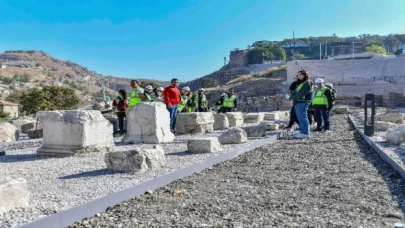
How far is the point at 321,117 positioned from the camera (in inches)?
506

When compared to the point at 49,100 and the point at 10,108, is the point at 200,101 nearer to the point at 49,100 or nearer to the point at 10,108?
the point at 49,100

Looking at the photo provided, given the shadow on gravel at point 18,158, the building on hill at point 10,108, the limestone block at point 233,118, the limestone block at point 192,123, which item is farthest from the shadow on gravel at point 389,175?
the building on hill at point 10,108

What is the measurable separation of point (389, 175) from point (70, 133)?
204 inches

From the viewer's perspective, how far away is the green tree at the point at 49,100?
39.4 metres

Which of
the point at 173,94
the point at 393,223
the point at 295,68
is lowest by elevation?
the point at 393,223

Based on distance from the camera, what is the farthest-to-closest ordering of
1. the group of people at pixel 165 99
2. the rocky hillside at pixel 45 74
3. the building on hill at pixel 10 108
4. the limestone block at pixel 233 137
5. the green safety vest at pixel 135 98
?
the rocky hillside at pixel 45 74 → the building on hill at pixel 10 108 → the group of people at pixel 165 99 → the green safety vest at pixel 135 98 → the limestone block at pixel 233 137

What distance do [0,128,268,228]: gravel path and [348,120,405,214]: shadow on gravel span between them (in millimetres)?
2445

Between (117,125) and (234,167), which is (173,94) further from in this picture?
(234,167)

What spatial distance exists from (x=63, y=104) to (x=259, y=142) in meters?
34.1

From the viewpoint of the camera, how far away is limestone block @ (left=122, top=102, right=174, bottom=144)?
997 centimetres

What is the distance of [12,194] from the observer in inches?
155

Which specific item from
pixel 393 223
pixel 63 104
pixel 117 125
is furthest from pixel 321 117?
pixel 63 104

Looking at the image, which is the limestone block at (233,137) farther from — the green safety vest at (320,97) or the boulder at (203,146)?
the green safety vest at (320,97)

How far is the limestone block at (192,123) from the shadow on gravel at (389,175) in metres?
4.74
